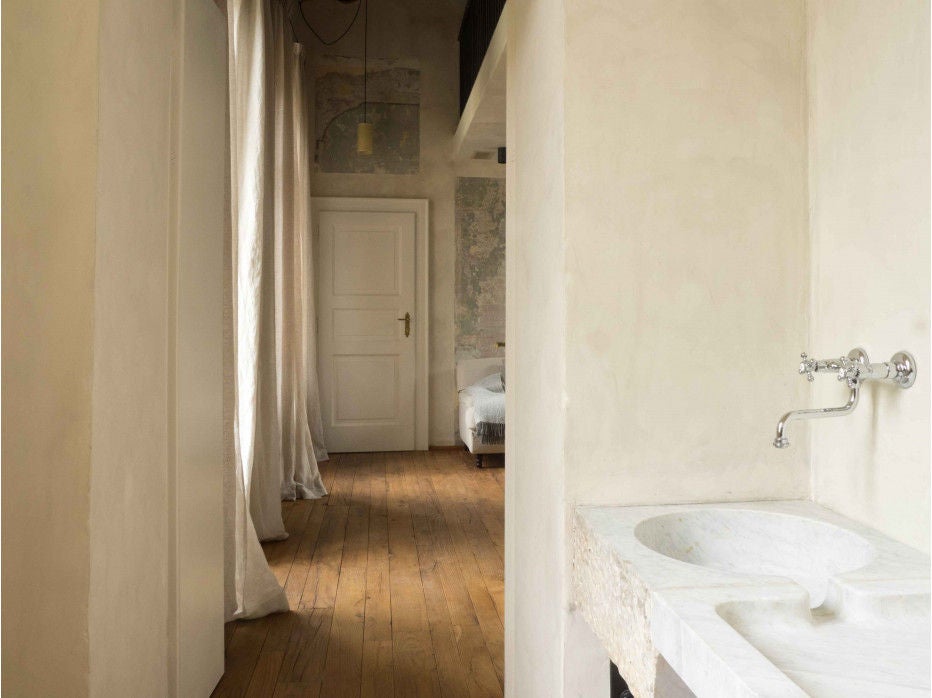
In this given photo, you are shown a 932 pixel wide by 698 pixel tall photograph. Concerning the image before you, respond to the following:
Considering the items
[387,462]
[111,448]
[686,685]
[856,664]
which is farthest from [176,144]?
[387,462]

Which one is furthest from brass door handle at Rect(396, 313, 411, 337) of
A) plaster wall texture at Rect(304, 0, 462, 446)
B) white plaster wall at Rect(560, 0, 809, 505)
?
white plaster wall at Rect(560, 0, 809, 505)

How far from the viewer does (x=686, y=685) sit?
1.09 metres

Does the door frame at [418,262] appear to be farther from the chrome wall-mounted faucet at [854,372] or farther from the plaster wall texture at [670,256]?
the chrome wall-mounted faucet at [854,372]

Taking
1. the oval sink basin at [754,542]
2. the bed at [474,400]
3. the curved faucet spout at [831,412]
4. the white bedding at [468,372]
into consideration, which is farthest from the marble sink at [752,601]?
the white bedding at [468,372]

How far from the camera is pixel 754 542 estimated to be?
5.11 ft

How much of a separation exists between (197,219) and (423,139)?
468 centimetres

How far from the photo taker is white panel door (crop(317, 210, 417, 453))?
650 centimetres

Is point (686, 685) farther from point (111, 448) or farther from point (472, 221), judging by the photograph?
point (472, 221)

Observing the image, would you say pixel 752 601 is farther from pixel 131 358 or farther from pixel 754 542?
pixel 131 358

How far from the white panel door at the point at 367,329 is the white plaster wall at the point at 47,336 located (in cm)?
506

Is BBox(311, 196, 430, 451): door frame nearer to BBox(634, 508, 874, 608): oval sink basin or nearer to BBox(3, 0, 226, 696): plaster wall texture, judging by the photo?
BBox(3, 0, 226, 696): plaster wall texture

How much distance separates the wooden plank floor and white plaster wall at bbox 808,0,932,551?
1.40m

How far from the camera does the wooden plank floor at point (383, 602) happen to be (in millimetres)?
2453

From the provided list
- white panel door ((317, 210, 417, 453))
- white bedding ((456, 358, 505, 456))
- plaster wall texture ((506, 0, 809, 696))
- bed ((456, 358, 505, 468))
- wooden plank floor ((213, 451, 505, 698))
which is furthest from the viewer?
white panel door ((317, 210, 417, 453))
